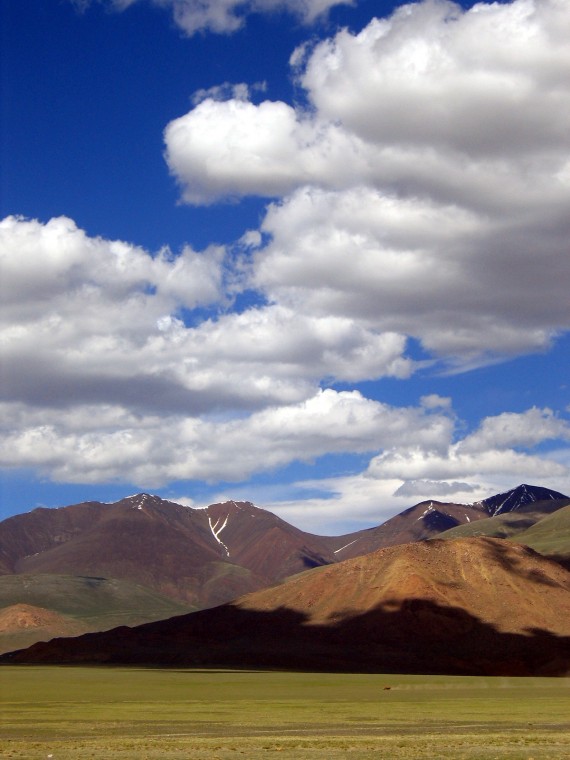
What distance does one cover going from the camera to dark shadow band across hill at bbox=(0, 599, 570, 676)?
164 metres

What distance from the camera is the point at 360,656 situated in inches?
6801

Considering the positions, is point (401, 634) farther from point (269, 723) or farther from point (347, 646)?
point (269, 723)

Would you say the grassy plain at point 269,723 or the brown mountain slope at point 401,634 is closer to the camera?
the grassy plain at point 269,723

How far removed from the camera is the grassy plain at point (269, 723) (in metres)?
38.0

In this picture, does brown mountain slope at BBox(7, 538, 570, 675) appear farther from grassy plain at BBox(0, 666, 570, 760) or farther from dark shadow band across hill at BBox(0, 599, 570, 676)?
grassy plain at BBox(0, 666, 570, 760)

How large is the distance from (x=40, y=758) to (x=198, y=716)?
27.8 metres

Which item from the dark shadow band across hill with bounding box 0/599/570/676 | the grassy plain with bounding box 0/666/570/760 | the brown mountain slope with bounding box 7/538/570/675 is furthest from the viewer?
the brown mountain slope with bounding box 7/538/570/675

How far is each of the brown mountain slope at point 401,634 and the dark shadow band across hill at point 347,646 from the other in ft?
0.60

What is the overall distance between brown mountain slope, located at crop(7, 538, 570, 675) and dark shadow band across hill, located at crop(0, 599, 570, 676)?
18cm

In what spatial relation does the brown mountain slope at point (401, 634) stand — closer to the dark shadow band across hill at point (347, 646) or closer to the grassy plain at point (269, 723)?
the dark shadow band across hill at point (347, 646)

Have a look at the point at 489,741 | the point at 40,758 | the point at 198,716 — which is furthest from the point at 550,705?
the point at 40,758

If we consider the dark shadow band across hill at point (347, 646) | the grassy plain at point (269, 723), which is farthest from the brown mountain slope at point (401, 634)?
the grassy plain at point (269, 723)

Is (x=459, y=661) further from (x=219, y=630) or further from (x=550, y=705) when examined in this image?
(x=550, y=705)

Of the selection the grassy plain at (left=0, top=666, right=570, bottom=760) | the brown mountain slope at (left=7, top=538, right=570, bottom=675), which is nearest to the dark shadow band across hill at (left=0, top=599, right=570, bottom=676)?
the brown mountain slope at (left=7, top=538, right=570, bottom=675)
